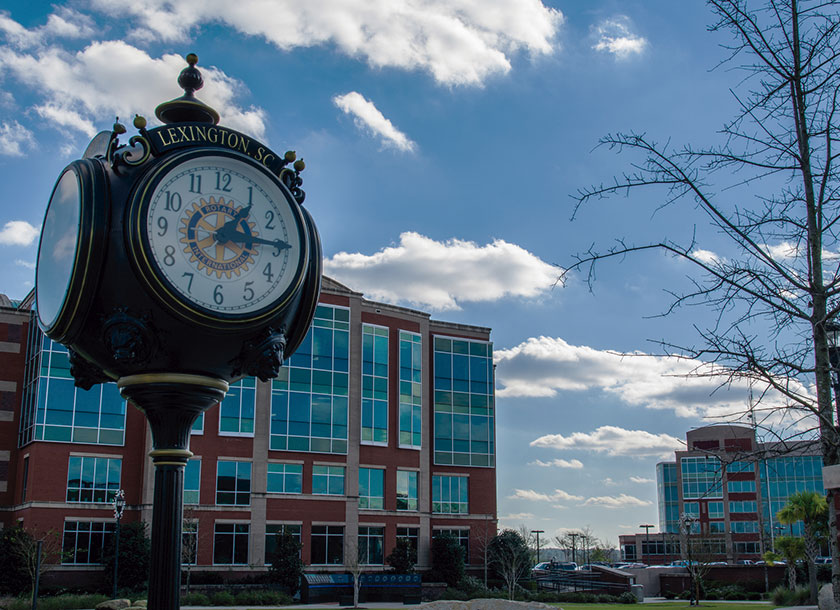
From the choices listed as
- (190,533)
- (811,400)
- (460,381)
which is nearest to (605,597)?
(460,381)

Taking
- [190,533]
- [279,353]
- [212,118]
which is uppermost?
[212,118]

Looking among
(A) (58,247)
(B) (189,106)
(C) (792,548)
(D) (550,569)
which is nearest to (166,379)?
(A) (58,247)

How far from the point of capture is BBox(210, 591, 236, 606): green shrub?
3847 centimetres

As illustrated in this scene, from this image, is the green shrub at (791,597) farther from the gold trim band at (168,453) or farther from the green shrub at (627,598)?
the gold trim band at (168,453)

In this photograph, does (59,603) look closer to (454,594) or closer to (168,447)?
(454,594)

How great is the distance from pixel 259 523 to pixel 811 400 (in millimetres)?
40960

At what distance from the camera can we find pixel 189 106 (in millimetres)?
8156

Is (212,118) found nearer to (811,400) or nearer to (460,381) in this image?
(811,400)

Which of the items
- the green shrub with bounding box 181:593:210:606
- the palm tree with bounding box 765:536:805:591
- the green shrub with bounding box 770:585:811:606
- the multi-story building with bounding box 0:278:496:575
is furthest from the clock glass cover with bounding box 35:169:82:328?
the palm tree with bounding box 765:536:805:591

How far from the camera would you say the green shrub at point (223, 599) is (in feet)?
126

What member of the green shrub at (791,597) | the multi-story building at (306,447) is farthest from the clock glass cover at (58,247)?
the multi-story building at (306,447)

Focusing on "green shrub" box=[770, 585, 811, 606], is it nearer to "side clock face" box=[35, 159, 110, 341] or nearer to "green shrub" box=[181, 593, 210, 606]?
"green shrub" box=[181, 593, 210, 606]

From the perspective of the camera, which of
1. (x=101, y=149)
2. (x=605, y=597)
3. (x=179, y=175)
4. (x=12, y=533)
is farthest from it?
(x=605, y=597)

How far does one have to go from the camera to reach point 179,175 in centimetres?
726
